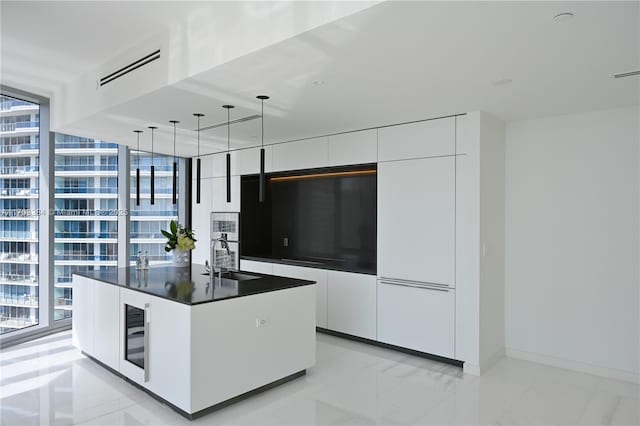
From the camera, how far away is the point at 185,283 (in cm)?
372

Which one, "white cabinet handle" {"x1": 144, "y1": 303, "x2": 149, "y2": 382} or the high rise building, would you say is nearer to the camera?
"white cabinet handle" {"x1": 144, "y1": 303, "x2": 149, "y2": 382}

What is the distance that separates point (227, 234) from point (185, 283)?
2.85 meters

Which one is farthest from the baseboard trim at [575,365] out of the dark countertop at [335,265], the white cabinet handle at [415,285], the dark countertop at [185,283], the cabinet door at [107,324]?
the cabinet door at [107,324]

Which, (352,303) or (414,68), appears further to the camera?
(352,303)

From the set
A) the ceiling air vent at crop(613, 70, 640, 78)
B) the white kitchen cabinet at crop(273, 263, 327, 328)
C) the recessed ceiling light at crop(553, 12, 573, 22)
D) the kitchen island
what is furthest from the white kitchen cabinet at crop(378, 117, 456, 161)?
the recessed ceiling light at crop(553, 12, 573, 22)

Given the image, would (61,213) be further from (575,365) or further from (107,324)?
(575,365)

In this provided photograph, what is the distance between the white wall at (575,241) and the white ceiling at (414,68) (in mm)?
324

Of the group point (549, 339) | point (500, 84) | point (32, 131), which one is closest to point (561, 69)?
point (500, 84)

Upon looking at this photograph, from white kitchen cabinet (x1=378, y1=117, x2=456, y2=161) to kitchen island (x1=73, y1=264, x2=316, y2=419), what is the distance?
5.88 feet

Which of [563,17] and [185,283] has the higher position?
[563,17]

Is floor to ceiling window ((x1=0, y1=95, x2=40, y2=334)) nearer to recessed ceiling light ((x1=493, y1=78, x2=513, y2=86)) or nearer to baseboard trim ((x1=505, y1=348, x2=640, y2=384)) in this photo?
recessed ceiling light ((x1=493, y1=78, x2=513, y2=86))

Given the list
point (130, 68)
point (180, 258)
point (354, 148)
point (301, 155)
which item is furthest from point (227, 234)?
point (130, 68)

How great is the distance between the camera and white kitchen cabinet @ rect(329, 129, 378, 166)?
484 cm

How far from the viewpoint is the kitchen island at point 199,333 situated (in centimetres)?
302
